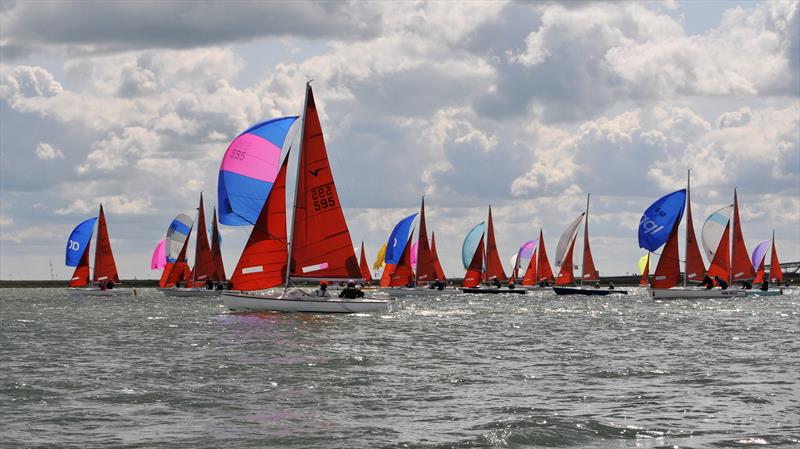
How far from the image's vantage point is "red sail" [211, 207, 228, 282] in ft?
342

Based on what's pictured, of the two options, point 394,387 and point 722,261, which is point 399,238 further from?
point 394,387

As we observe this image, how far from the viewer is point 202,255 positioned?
103 meters

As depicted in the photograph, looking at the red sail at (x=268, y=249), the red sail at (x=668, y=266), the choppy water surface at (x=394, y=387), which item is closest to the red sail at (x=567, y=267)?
the red sail at (x=668, y=266)

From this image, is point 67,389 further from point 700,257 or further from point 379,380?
point 700,257

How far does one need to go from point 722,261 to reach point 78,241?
5620 centimetres

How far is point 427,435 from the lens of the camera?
1950 centimetres

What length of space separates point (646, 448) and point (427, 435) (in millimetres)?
3662

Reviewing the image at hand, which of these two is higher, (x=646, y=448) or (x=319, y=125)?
(x=319, y=125)

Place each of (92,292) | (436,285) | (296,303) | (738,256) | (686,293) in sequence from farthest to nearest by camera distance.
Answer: (436,285) < (92,292) < (738,256) < (686,293) < (296,303)

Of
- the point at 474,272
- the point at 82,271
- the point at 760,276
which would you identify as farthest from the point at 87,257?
the point at 760,276

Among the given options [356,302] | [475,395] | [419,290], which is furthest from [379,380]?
[419,290]

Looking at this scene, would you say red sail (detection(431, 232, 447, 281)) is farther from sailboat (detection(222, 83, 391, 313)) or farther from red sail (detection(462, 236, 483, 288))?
sailboat (detection(222, 83, 391, 313))

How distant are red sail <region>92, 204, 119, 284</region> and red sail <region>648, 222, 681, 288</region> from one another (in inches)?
1978

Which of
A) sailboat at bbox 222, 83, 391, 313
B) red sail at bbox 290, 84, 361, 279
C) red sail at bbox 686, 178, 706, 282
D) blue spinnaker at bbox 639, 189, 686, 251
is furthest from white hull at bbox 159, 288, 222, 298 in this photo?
red sail at bbox 290, 84, 361, 279
